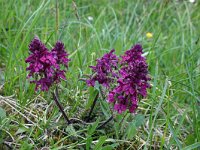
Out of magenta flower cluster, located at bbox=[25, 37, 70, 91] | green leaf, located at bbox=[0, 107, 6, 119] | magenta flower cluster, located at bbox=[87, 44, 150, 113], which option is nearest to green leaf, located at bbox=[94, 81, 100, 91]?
magenta flower cluster, located at bbox=[87, 44, 150, 113]

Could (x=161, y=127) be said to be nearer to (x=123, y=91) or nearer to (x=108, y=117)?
(x=108, y=117)

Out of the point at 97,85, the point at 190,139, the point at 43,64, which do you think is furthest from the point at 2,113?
the point at 190,139

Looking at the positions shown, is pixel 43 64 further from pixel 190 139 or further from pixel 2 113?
pixel 190 139

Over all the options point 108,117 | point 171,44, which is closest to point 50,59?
point 108,117

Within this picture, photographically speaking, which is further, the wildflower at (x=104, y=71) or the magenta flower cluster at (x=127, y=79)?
the wildflower at (x=104, y=71)

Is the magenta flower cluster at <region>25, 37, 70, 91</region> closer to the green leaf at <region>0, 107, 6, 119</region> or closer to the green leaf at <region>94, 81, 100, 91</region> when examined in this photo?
the green leaf at <region>94, 81, 100, 91</region>

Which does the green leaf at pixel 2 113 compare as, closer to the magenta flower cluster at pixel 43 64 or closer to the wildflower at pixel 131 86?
the magenta flower cluster at pixel 43 64

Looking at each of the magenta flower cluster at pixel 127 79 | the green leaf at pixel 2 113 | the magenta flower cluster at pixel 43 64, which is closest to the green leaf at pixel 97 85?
the magenta flower cluster at pixel 127 79
